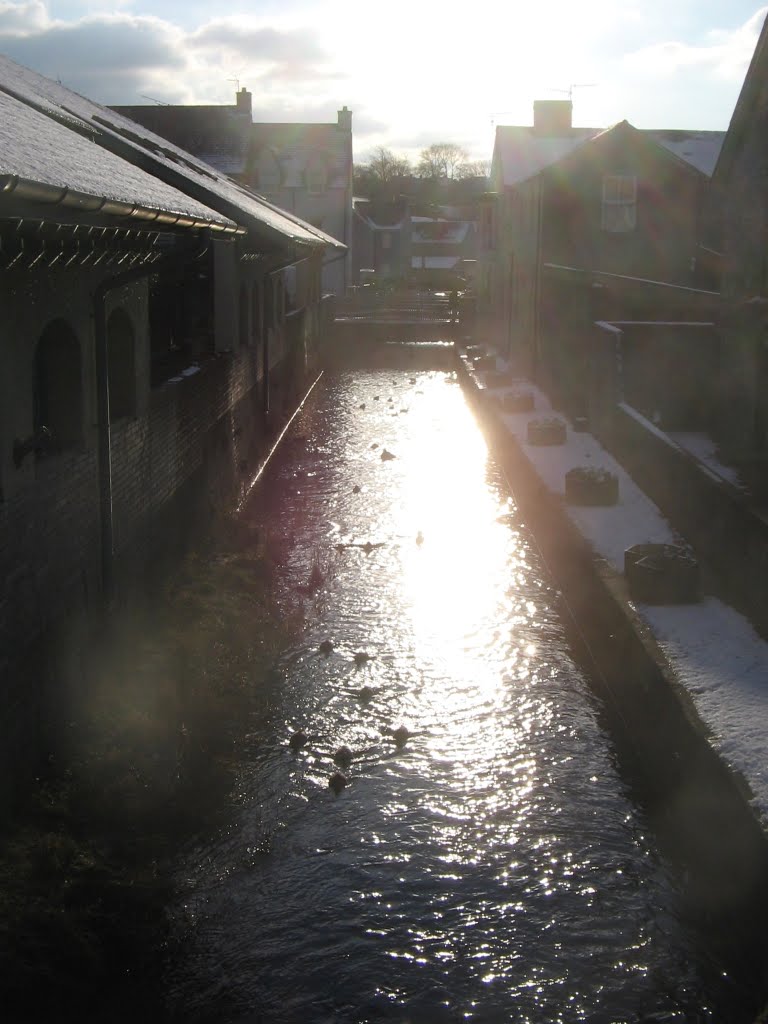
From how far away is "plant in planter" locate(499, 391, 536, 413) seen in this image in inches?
861

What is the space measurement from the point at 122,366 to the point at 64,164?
271 centimetres

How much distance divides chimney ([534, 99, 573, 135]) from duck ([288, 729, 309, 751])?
35.6m

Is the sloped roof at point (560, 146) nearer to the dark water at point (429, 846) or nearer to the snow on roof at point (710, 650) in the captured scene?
the snow on roof at point (710, 650)

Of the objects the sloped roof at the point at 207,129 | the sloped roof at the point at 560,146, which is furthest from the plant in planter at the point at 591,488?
the sloped roof at the point at 207,129

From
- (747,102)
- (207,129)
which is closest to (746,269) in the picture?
(747,102)

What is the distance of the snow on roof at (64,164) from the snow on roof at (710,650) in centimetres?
429

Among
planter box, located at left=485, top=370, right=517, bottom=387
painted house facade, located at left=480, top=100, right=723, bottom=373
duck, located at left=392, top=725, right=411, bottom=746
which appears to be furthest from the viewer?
painted house facade, located at left=480, top=100, right=723, bottom=373

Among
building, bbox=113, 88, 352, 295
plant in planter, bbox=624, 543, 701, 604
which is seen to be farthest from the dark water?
building, bbox=113, 88, 352, 295

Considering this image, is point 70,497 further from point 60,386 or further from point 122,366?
point 122,366

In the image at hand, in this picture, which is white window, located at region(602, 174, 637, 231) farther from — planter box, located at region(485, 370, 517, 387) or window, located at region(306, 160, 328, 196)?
window, located at region(306, 160, 328, 196)

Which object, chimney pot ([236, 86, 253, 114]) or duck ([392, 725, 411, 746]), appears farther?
chimney pot ([236, 86, 253, 114])

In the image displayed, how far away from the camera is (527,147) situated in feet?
125

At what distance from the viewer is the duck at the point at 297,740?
318 inches

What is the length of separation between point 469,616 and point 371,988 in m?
5.81
